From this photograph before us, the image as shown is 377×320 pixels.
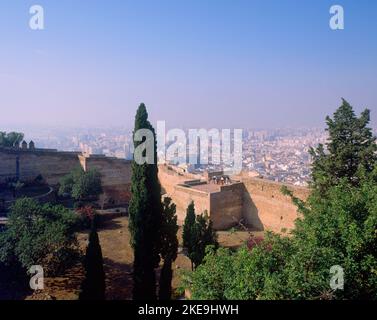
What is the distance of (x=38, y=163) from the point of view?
103 ft

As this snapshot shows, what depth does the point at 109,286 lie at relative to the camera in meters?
15.6

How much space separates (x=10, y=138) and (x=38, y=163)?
16.1ft

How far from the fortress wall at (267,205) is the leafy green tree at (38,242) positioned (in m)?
11.3

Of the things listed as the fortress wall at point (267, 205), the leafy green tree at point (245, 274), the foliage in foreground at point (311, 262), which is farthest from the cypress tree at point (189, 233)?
the leafy green tree at point (245, 274)

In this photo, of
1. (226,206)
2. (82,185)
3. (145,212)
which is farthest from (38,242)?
(226,206)

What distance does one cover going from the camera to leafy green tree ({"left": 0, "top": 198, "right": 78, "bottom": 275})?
1538 cm

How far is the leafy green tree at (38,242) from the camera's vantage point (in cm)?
1538

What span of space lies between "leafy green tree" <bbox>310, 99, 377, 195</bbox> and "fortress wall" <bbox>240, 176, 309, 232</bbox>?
355cm

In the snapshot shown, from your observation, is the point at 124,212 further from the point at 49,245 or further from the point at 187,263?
the point at 49,245

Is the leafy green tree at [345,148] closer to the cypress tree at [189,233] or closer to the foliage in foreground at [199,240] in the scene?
the foliage in foreground at [199,240]

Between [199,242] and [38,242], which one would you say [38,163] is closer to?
[38,242]

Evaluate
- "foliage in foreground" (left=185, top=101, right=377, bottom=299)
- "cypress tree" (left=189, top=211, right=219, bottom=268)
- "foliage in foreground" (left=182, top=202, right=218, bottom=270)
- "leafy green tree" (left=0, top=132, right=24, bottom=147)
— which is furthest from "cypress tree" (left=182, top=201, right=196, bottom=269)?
"leafy green tree" (left=0, top=132, right=24, bottom=147)
